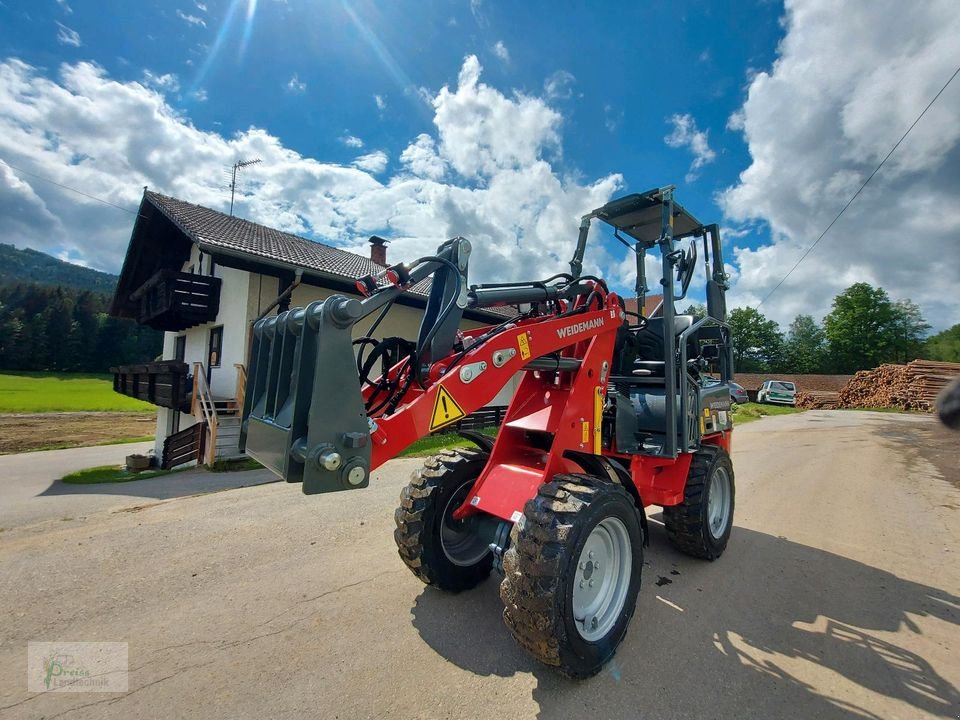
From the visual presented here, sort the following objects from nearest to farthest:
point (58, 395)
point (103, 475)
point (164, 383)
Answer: point (103, 475) < point (164, 383) < point (58, 395)

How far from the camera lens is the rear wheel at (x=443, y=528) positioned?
133 inches

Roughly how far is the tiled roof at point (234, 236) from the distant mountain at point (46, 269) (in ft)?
370

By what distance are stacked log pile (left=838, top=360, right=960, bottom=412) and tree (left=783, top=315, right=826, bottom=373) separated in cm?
3779

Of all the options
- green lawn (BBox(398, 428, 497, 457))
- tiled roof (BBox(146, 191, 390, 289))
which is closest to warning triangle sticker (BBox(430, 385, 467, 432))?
green lawn (BBox(398, 428, 497, 457))

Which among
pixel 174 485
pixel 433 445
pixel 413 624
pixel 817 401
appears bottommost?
pixel 174 485

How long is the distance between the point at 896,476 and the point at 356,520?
998 centimetres

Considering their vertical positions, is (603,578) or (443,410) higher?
(443,410)

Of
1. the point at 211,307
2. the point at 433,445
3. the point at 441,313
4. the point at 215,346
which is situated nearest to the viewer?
the point at 441,313

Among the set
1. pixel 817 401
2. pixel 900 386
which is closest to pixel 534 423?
pixel 900 386

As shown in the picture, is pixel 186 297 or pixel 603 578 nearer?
pixel 603 578

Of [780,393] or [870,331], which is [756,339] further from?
[780,393]

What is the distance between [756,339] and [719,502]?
7844cm

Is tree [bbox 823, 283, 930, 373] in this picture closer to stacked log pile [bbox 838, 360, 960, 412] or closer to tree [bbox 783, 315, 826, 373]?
tree [bbox 783, 315, 826, 373]

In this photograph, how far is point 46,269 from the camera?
11781 centimetres
